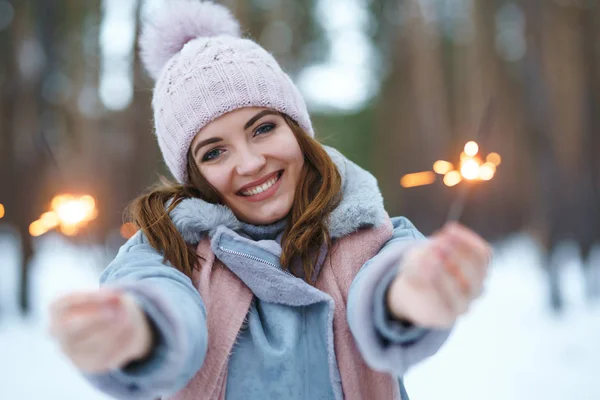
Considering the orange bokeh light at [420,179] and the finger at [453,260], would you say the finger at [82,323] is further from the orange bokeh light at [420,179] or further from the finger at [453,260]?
the orange bokeh light at [420,179]

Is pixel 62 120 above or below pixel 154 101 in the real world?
below

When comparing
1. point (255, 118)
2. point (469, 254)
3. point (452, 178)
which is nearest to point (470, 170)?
point (452, 178)

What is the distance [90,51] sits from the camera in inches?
190

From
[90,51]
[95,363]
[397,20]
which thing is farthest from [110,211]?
[397,20]

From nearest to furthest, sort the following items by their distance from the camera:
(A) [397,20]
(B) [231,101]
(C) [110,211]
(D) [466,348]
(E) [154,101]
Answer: (B) [231,101], (E) [154,101], (D) [466,348], (C) [110,211], (A) [397,20]

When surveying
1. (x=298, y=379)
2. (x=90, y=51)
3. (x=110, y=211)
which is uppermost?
(x=298, y=379)

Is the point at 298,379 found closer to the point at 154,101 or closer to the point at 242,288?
the point at 242,288

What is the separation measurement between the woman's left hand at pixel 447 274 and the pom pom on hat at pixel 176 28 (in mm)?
899

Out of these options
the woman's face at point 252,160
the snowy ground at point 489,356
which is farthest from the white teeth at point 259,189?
the snowy ground at point 489,356

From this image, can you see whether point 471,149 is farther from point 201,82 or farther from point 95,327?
point 95,327

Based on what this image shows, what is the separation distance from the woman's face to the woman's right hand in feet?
1.46

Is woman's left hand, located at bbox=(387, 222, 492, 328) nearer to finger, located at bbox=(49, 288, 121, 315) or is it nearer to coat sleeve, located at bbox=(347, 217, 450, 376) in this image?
coat sleeve, located at bbox=(347, 217, 450, 376)

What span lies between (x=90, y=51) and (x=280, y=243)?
452 centimetres

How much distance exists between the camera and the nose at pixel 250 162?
101cm
